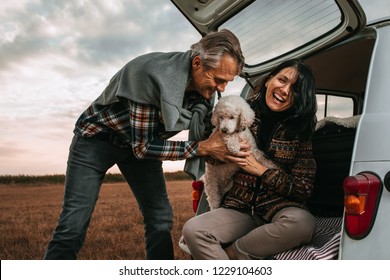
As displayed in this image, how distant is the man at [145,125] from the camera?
2.31 meters

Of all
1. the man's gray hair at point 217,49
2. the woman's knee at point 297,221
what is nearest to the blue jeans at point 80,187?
the man's gray hair at point 217,49

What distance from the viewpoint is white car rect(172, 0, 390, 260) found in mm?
1873

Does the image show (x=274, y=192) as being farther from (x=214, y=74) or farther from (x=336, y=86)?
(x=336, y=86)

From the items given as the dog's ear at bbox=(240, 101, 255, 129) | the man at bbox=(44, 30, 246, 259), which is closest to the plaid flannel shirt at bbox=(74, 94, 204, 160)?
the man at bbox=(44, 30, 246, 259)

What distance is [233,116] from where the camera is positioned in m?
2.53

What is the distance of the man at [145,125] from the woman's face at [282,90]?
0.21 meters

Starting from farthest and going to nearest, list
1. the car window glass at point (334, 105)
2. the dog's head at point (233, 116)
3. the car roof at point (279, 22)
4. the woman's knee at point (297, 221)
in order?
the car window glass at point (334, 105) → the dog's head at point (233, 116) → the car roof at point (279, 22) → the woman's knee at point (297, 221)

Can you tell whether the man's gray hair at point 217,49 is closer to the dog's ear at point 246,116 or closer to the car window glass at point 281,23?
the dog's ear at point 246,116

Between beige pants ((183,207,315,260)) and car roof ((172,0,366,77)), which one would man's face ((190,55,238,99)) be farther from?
beige pants ((183,207,315,260))

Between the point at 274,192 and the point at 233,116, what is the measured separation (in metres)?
0.50

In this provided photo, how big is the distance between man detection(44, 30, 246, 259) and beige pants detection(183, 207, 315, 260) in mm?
360

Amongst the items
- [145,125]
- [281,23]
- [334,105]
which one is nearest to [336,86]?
[334,105]

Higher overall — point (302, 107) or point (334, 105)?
point (334, 105)
